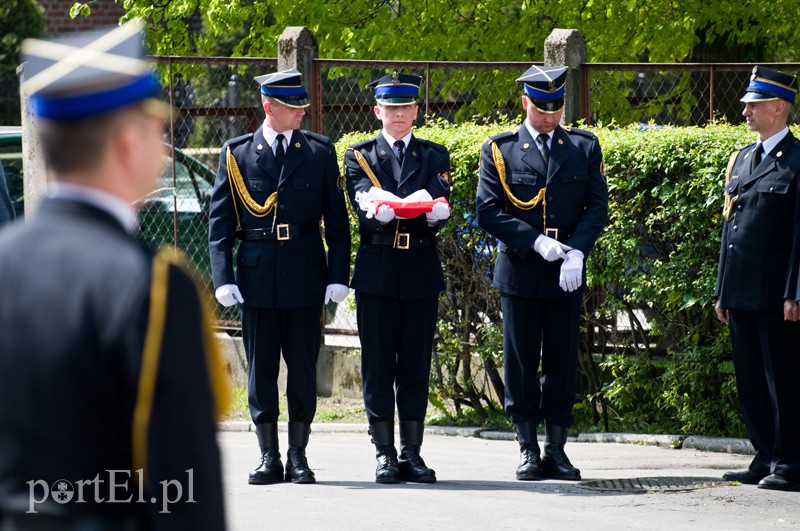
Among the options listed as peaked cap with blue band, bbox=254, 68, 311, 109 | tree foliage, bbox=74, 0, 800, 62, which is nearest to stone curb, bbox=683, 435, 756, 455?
peaked cap with blue band, bbox=254, 68, 311, 109

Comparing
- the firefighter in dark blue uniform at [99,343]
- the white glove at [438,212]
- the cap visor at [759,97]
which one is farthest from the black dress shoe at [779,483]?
the firefighter in dark blue uniform at [99,343]

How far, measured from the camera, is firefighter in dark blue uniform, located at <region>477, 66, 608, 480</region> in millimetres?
6625

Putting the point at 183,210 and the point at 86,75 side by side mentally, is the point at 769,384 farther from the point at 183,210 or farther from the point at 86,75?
the point at 183,210

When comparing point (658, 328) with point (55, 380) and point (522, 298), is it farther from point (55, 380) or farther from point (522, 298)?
point (55, 380)

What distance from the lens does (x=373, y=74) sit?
1366cm

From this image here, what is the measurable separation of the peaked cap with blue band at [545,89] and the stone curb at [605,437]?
2083 millimetres

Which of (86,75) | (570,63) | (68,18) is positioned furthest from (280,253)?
(68,18)

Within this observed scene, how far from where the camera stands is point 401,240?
6.65m

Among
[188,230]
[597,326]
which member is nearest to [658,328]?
[597,326]

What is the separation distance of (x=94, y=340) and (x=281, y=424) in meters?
6.56

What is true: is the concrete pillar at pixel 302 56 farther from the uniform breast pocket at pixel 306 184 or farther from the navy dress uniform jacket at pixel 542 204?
the navy dress uniform jacket at pixel 542 204

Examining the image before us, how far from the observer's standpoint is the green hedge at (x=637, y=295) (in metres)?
7.27

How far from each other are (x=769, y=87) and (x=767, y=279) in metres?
0.98

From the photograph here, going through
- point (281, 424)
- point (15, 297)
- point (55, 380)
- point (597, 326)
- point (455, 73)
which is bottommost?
point (281, 424)
